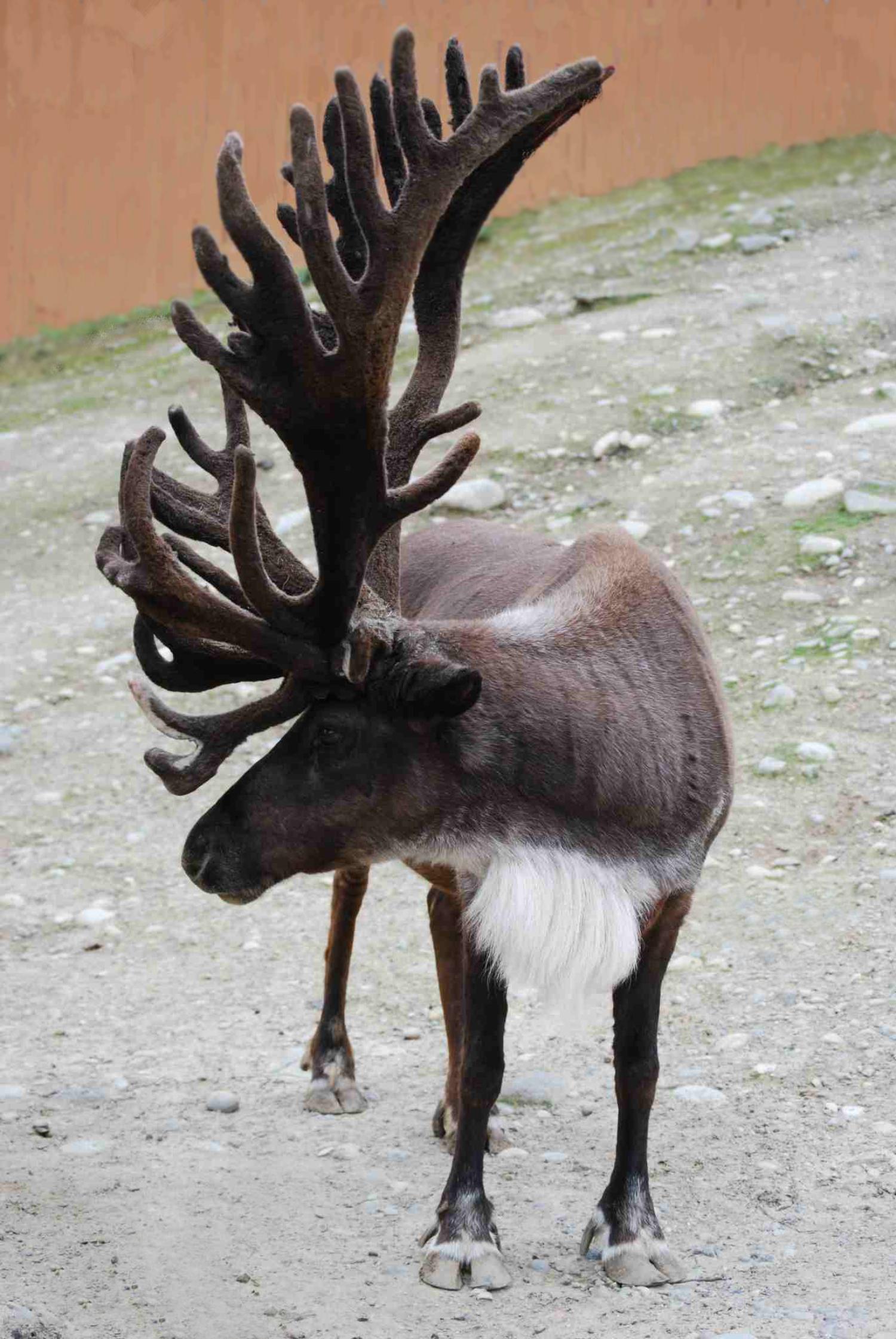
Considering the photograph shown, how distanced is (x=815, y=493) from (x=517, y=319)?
12.3ft

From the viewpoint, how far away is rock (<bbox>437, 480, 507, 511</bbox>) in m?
8.45

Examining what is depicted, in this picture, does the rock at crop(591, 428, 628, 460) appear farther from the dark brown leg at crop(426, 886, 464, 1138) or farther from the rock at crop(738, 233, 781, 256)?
the dark brown leg at crop(426, 886, 464, 1138)

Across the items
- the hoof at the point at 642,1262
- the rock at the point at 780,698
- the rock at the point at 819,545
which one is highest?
the hoof at the point at 642,1262

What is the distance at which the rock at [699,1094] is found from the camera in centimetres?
456

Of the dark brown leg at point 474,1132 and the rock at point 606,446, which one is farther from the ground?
the dark brown leg at point 474,1132

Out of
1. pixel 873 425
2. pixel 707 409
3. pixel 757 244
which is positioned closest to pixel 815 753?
pixel 873 425

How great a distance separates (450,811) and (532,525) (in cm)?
465

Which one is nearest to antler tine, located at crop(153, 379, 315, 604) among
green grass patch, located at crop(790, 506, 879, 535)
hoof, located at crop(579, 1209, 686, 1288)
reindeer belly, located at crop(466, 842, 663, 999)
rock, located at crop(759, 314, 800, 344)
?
reindeer belly, located at crop(466, 842, 663, 999)

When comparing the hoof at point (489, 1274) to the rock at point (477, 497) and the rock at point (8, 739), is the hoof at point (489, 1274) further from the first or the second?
the rock at point (477, 497)

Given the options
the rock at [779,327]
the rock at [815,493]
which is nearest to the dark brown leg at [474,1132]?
the rock at [815,493]

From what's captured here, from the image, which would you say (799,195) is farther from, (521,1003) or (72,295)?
(521,1003)

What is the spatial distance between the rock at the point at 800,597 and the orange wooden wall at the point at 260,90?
19.2 ft

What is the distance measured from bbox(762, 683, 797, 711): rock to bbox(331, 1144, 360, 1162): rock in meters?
2.87

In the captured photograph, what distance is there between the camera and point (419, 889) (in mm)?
6211
